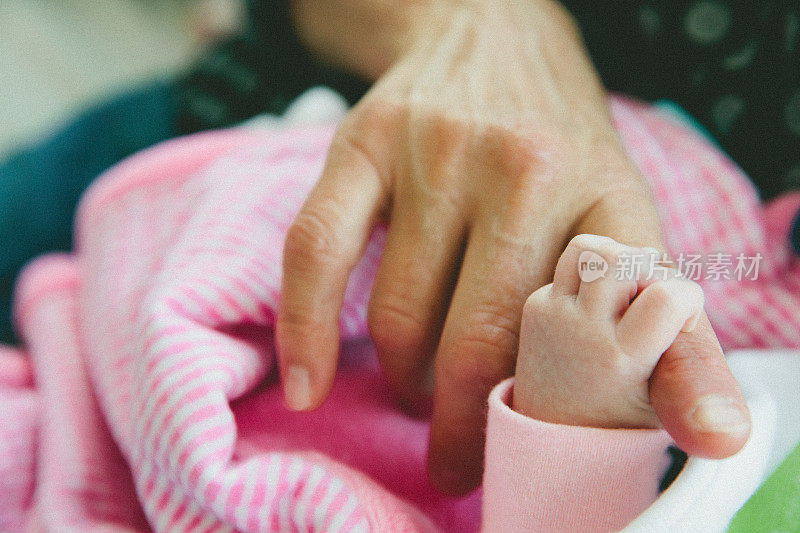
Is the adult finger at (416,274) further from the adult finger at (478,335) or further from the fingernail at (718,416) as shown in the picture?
the fingernail at (718,416)

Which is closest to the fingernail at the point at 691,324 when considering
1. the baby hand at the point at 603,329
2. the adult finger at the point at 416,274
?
the baby hand at the point at 603,329

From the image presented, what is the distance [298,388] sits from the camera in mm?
349

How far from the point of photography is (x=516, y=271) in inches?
12.2

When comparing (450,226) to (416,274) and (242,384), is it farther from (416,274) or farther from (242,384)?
(242,384)

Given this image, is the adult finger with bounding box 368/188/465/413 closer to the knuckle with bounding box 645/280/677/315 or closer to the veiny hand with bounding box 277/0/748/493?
the veiny hand with bounding box 277/0/748/493

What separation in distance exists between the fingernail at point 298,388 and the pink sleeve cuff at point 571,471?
119mm

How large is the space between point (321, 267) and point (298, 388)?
74 mm

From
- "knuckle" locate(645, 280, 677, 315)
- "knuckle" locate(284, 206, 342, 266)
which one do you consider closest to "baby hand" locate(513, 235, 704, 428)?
"knuckle" locate(645, 280, 677, 315)

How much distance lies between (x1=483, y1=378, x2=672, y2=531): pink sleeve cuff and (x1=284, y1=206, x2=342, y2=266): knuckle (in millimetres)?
123

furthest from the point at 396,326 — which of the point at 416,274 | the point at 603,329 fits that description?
the point at 603,329

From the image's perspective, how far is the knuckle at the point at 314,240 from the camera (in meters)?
0.34

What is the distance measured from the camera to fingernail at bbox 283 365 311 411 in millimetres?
348

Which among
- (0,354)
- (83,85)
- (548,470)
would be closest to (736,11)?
(548,470)

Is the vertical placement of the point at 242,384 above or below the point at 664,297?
below
